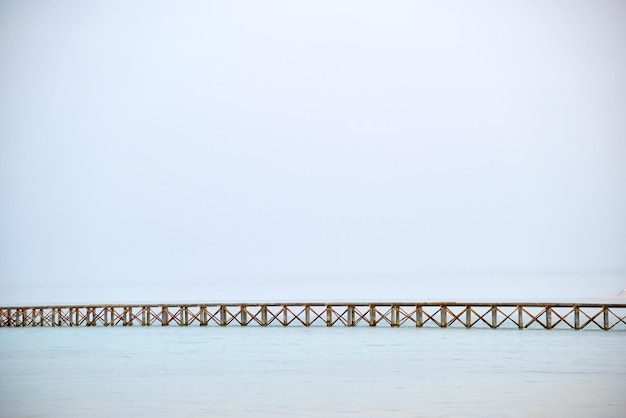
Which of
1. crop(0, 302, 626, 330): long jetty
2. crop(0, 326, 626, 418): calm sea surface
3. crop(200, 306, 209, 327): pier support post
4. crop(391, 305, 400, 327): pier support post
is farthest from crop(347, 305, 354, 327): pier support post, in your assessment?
crop(200, 306, 209, 327): pier support post

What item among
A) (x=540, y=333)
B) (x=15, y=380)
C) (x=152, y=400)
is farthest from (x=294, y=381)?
(x=540, y=333)

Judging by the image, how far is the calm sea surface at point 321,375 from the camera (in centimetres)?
2170

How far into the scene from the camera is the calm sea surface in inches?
854

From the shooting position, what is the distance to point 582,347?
122 ft

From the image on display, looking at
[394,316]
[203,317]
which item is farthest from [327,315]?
[203,317]

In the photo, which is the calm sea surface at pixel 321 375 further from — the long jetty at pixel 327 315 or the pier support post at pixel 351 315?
the pier support post at pixel 351 315

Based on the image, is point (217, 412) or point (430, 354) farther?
point (430, 354)

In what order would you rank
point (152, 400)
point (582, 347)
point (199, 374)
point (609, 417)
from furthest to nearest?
1. point (582, 347)
2. point (199, 374)
3. point (152, 400)
4. point (609, 417)

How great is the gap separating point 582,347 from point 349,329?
1645 cm

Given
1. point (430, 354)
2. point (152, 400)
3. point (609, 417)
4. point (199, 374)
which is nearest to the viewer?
point (609, 417)

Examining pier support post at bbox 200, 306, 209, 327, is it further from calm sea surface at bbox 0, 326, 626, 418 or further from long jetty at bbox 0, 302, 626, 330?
calm sea surface at bbox 0, 326, 626, 418

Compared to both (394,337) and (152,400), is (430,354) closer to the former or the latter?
(394,337)

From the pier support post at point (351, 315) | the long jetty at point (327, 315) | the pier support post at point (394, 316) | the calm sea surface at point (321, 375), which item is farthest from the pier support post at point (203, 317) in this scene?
the pier support post at point (394, 316)

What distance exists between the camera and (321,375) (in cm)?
2867
